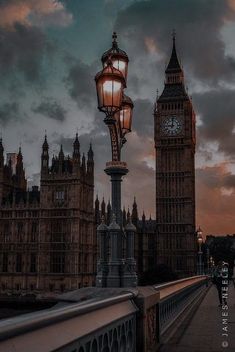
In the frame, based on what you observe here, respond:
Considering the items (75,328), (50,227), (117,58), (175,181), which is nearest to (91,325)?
(75,328)

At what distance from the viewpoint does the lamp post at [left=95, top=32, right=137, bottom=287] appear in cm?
794

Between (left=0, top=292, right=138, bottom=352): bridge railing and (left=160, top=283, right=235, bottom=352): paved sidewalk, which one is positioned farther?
(left=160, top=283, right=235, bottom=352): paved sidewalk

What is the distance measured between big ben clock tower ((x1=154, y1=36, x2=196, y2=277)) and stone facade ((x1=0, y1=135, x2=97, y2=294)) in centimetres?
1905

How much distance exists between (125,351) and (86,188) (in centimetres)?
6554

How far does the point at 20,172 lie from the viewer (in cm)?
8312

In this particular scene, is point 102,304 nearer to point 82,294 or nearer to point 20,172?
point 82,294

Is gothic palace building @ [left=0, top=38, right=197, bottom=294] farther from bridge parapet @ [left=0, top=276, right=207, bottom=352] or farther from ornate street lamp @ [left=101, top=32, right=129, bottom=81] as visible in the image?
bridge parapet @ [left=0, top=276, right=207, bottom=352]

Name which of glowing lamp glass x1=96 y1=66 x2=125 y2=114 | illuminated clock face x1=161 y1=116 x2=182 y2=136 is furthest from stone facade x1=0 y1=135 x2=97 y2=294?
glowing lamp glass x1=96 y1=66 x2=125 y2=114

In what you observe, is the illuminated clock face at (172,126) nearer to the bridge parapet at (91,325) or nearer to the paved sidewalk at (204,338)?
the paved sidewalk at (204,338)

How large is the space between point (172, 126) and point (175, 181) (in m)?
9.84

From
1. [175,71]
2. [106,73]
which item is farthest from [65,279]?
[106,73]

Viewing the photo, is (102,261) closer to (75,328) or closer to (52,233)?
(75,328)

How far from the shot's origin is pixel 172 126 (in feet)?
293

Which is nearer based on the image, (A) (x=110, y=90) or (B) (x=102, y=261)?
(B) (x=102, y=261)
